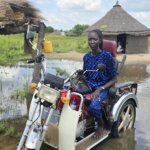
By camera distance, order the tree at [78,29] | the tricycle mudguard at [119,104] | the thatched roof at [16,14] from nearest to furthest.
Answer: the tricycle mudguard at [119,104] < the thatched roof at [16,14] < the tree at [78,29]

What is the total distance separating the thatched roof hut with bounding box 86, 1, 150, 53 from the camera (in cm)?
2762

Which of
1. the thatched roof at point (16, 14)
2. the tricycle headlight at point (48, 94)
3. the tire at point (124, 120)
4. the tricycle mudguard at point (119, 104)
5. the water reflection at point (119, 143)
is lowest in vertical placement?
the water reflection at point (119, 143)

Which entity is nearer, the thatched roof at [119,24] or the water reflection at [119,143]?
the water reflection at [119,143]

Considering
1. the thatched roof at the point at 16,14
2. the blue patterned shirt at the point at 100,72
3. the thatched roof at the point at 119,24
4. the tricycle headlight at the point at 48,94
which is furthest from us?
the thatched roof at the point at 119,24

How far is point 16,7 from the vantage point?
746 cm

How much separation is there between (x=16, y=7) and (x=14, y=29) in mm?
616

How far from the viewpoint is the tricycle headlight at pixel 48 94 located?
420 cm

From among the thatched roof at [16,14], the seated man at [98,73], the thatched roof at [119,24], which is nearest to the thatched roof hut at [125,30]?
the thatched roof at [119,24]

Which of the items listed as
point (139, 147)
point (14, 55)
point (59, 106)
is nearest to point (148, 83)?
point (139, 147)

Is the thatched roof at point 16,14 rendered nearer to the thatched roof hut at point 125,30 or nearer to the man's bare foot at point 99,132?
the man's bare foot at point 99,132

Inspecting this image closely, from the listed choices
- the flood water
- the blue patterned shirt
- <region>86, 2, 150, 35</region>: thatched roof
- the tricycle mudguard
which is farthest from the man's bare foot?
<region>86, 2, 150, 35</region>: thatched roof

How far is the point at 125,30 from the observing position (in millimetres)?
27500

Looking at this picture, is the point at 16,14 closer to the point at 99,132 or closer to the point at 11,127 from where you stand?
the point at 11,127

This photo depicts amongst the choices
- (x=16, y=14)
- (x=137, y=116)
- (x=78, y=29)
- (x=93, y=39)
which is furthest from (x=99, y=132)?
(x=78, y=29)
